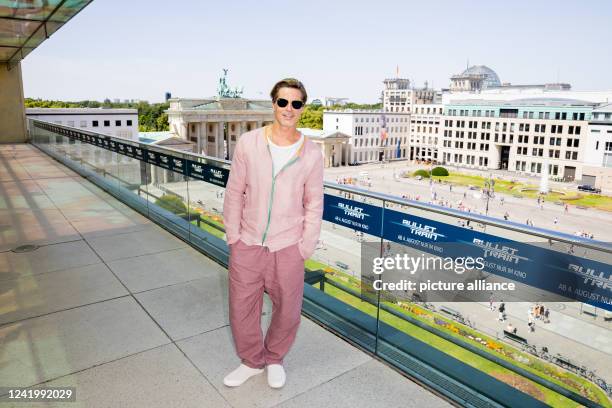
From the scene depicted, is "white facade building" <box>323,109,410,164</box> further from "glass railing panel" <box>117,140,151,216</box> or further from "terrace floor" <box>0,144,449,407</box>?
"terrace floor" <box>0,144,449,407</box>

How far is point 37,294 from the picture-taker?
4.99m

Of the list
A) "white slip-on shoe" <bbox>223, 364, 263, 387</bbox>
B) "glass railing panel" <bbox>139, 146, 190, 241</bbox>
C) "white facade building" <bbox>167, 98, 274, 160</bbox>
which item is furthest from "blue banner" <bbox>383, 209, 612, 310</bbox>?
"white facade building" <bbox>167, 98, 274, 160</bbox>

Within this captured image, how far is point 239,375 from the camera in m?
3.43

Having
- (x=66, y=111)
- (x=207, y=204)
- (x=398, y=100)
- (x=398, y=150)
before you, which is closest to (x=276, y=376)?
(x=207, y=204)

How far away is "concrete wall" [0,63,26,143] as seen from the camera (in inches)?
825

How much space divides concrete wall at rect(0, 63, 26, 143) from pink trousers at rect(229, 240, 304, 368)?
2259cm

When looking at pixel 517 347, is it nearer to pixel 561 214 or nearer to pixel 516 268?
pixel 516 268

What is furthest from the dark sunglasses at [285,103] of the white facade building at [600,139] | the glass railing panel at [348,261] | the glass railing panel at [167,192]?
the white facade building at [600,139]

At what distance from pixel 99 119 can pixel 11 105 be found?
40.0m

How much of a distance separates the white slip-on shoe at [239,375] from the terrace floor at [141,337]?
54 mm

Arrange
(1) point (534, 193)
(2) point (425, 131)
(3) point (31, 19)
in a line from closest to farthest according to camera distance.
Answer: (3) point (31, 19) < (1) point (534, 193) < (2) point (425, 131)

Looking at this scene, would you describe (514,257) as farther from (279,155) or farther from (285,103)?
(285,103)

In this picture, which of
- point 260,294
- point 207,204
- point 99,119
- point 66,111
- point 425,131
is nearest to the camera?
point 260,294

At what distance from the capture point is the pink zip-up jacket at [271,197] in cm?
301
